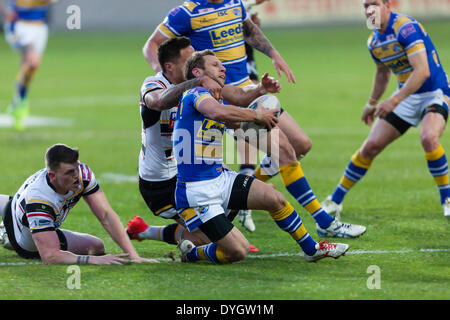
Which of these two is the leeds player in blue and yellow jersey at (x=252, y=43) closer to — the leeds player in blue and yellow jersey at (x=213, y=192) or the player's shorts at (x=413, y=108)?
the leeds player in blue and yellow jersey at (x=213, y=192)

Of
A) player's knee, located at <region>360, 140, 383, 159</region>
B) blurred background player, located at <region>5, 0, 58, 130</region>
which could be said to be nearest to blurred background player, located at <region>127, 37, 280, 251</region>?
player's knee, located at <region>360, 140, 383, 159</region>

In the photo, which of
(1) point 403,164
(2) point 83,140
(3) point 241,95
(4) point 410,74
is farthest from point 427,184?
(2) point 83,140

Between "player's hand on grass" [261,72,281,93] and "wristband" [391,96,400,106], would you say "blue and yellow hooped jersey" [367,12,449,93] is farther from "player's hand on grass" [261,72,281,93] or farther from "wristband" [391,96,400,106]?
"player's hand on grass" [261,72,281,93]

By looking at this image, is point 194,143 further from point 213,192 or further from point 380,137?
point 380,137

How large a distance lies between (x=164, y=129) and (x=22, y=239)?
1.42 metres

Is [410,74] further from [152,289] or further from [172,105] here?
[152,289]

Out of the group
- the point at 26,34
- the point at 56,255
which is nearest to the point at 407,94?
the point at 56,255

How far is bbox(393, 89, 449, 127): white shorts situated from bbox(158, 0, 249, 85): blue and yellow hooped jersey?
64.4 inches

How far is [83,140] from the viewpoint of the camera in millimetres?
13984

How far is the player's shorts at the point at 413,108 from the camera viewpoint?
8.12 meters

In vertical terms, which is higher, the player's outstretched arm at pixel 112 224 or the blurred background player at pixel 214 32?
the blurred background player at pixel 214 32

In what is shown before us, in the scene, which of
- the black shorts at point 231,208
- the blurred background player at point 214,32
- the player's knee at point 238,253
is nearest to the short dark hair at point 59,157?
the black shorts at point 231,208

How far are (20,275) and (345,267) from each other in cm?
236

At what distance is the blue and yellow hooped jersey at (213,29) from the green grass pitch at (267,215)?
5.12 feet
